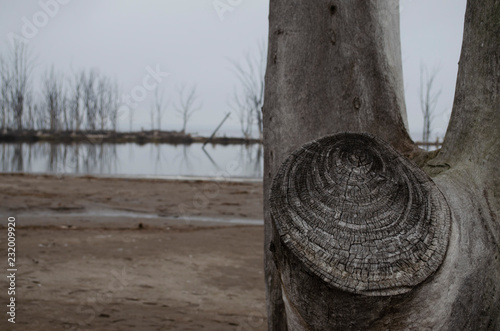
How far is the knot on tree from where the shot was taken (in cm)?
134

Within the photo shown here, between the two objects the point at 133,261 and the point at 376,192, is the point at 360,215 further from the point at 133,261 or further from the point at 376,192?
the point at 133,261

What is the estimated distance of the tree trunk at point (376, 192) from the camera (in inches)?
53.7

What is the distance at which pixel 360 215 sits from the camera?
1458 millimetres

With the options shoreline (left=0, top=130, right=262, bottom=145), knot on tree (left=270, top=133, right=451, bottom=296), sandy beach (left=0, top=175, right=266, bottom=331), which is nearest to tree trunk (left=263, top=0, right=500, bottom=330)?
knot on tree (left=270, top=133, right=451, bottom=296)

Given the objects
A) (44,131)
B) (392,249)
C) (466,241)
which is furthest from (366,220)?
(44,131)

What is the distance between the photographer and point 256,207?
9.91 metres

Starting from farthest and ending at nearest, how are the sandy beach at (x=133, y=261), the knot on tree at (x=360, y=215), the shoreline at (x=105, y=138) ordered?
the shoreline at (x=105, y=138) → the sandy beach at (x=133, y=261) → the knot on tree at (x=360, y=215)

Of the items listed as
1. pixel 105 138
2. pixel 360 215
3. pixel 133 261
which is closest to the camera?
pixel 360 215

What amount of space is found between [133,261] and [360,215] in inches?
170

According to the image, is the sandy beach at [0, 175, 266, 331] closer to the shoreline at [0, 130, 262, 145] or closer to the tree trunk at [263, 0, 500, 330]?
the tree trunk at [263, 0, 500, 330]

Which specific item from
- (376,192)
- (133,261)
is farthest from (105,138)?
(376,192)

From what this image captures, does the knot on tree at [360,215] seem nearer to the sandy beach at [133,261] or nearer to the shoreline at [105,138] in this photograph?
the sandy beach at [133,261]

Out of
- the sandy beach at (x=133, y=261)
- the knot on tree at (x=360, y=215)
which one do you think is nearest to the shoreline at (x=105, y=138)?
the sandy beach at (x=133, y=261)

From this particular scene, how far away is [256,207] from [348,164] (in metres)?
8.38
